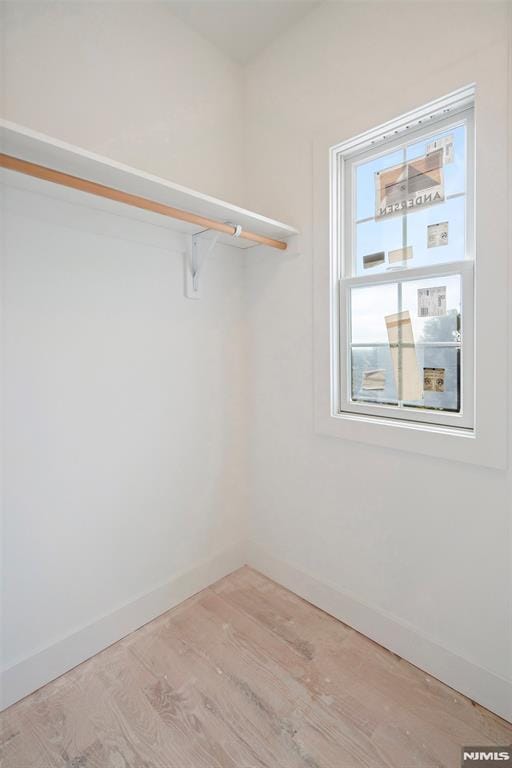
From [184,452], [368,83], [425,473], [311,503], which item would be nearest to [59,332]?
[184,452]

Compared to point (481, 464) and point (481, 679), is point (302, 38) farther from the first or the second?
point (481, 679)

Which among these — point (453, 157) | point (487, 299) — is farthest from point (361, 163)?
point (487, 299)

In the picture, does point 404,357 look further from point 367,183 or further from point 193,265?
point 193,265

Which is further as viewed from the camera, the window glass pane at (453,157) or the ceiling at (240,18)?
the ceiling at (240,18)

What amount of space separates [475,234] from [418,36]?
787 millimetres

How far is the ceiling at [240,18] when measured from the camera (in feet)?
5.60

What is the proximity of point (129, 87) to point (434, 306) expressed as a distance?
1.52m

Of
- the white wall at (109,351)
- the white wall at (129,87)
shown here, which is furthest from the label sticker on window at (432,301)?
the white wall at (129,87)

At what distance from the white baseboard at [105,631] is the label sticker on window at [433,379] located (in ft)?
4.34

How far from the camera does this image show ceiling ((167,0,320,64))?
67.2 inches

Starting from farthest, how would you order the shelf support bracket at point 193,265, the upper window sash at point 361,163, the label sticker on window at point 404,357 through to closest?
the shelf support bracket at point 193,265, the label sticker on window at point 404,357, the upper window sash at point 361,163

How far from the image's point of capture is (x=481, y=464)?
1.30m

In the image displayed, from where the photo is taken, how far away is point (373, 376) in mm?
1680

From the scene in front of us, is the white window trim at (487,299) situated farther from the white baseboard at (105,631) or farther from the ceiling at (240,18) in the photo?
the white baseboard at (105,631)
